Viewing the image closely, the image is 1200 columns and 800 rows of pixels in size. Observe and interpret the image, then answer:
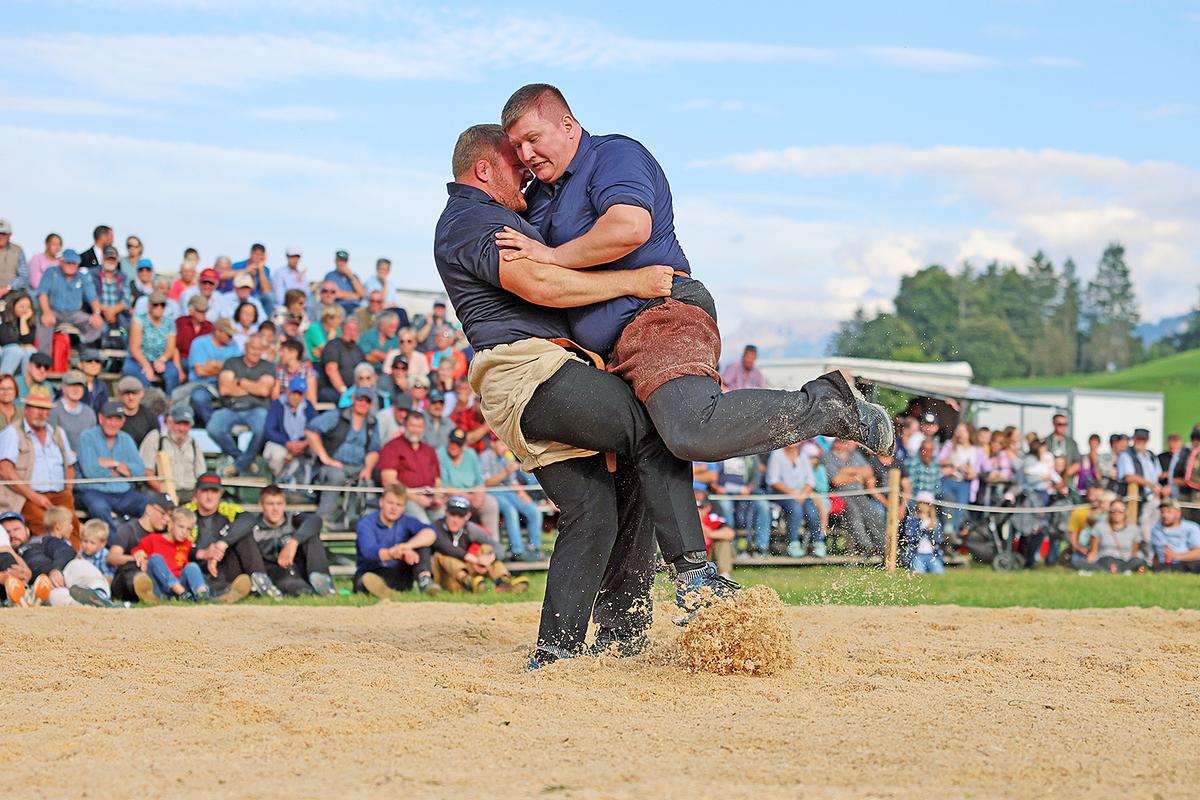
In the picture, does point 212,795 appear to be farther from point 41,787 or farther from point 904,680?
point 904,680

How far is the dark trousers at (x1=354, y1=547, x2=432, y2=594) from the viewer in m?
10.2

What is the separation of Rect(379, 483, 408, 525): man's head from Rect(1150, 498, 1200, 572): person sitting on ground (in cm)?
825

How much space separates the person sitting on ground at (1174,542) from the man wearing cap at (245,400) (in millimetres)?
9365

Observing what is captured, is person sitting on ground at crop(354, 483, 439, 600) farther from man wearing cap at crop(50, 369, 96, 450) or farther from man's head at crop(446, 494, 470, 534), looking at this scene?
man wearing cap at crop(50, 369, 96, 450)

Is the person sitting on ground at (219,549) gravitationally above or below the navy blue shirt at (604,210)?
below

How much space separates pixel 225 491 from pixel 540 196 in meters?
6.63

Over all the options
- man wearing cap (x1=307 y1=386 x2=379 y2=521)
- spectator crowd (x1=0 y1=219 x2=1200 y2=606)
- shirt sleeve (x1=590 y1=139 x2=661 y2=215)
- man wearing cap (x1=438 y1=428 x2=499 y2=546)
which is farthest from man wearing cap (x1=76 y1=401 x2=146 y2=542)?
shirt sleeve (x1=590 y1=139 x2=661 y2=215)

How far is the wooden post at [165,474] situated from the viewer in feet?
33.9

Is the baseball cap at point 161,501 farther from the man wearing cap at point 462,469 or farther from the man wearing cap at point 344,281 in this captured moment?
the man wearing cap at point 344,281

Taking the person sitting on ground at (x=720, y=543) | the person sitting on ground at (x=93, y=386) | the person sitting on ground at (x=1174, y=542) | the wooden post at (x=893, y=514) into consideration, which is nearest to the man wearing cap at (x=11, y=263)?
the person sitting on ground at (x=93, y=386)

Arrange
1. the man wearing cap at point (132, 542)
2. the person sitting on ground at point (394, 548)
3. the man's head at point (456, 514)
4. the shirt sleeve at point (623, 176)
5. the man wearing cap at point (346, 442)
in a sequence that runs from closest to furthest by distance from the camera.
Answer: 1. the shirt sleeve at point (623, 176)
2. the man wearing cap at point (132, 542)
3. the person sitting on ground at point (394, 548)
4. the man's head at point (456, 514)
5. the man wearing cap at point (346, 442)

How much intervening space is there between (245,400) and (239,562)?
8.83 feet

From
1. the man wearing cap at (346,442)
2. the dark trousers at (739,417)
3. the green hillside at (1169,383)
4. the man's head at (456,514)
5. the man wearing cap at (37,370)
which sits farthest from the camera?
the green hillside at (1169,383)

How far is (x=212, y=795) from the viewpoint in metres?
3.06
